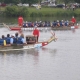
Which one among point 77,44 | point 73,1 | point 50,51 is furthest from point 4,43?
point 73,1

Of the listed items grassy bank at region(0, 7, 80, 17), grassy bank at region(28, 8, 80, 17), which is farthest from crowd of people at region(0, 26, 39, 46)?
grassy bank at region(28, 8, 80, 17)

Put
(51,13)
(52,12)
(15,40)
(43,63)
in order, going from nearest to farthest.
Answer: (43,63), (15,40), (51,13), (52,12)

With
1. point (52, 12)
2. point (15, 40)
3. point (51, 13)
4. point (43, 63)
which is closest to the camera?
point (43, 63)

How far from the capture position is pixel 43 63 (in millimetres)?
32031

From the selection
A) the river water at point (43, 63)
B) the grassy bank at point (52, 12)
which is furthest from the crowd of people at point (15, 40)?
the grassy bank at point (52, 12)

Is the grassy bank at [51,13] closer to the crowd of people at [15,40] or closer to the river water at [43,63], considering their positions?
the river water at [43,63]

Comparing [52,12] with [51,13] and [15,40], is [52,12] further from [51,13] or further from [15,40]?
[15,40]

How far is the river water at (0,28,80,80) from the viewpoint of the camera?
2819 cm

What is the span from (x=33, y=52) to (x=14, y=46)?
5.62 ft

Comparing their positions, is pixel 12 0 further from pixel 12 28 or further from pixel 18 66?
pixel 18 66

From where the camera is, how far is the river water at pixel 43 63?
92.5 feet

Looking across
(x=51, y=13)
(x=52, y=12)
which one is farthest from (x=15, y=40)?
(x=52, y=12)

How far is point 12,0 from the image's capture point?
3861 inches

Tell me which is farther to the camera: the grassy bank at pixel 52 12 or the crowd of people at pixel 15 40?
the grassy bank at pixel 52 12
